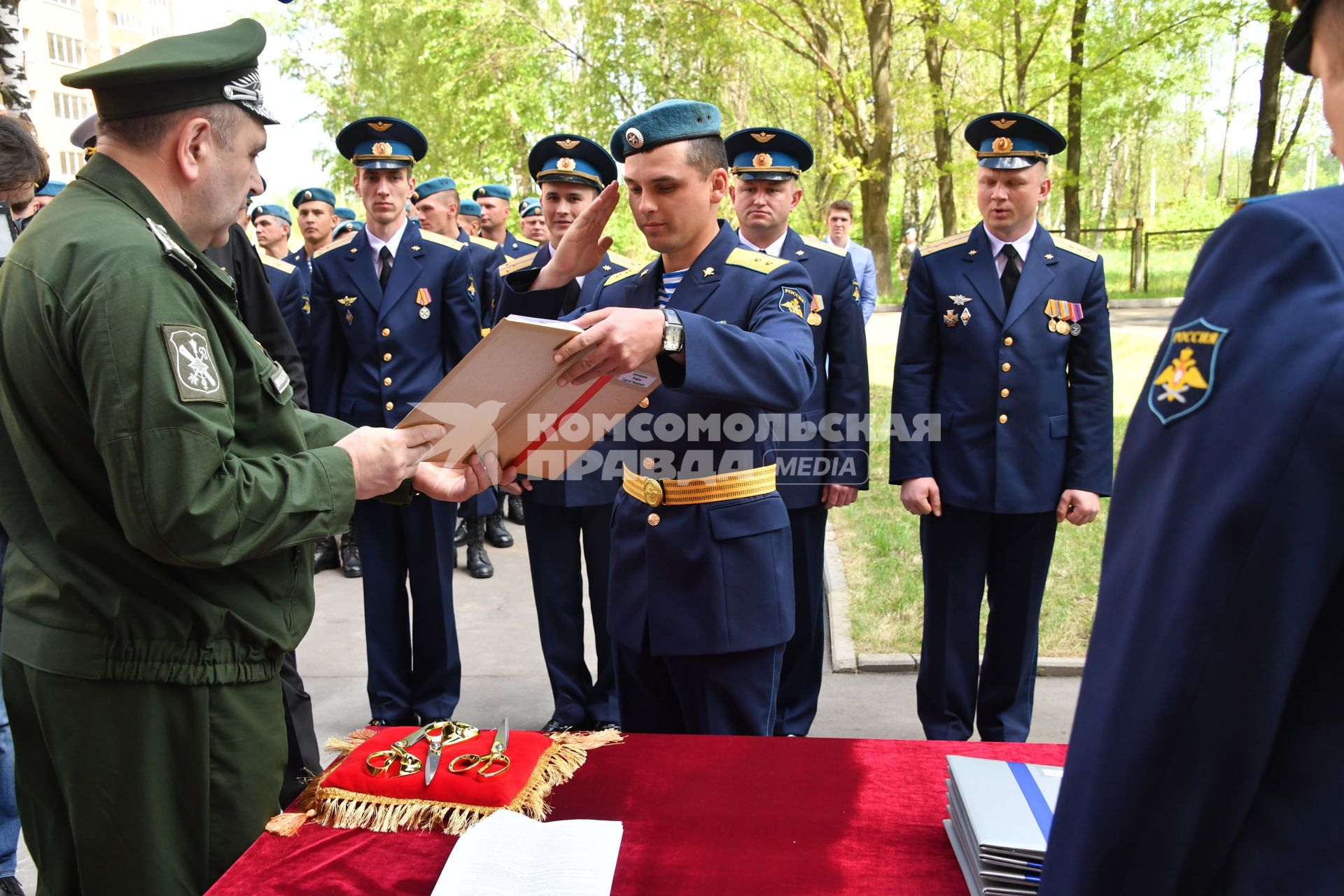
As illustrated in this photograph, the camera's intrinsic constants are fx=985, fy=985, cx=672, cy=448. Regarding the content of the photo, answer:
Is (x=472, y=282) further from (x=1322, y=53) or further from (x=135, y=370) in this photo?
(x=1322, y=53)

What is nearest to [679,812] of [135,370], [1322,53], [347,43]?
[135,370]

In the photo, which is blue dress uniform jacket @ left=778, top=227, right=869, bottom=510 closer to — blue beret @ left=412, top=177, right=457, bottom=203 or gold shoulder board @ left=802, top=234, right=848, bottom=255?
gold shoulder board @ left=802, top=234, right=848, bottom=255

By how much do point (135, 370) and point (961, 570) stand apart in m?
3.08

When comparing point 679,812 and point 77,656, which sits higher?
point 77,656

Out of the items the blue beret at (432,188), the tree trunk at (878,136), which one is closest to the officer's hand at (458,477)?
the blue beret at (432,188)

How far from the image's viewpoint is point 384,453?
79.1 inches

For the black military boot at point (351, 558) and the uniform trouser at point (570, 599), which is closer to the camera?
the uniform trouser at point (570, 599)

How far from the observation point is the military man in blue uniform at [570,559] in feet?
14.3

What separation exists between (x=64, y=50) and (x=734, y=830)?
6484cm

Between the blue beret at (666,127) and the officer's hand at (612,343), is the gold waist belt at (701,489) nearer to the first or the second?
the officer's hand at (612,343)

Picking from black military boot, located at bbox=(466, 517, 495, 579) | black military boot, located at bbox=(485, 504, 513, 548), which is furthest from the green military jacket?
black military boot, located at bbox=(485, 504, 513, 548)

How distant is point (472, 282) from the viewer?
4.74 metres

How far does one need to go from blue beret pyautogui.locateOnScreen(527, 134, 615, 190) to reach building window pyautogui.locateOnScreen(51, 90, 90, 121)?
5568 cm

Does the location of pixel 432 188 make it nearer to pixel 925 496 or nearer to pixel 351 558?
pixel 351 558
